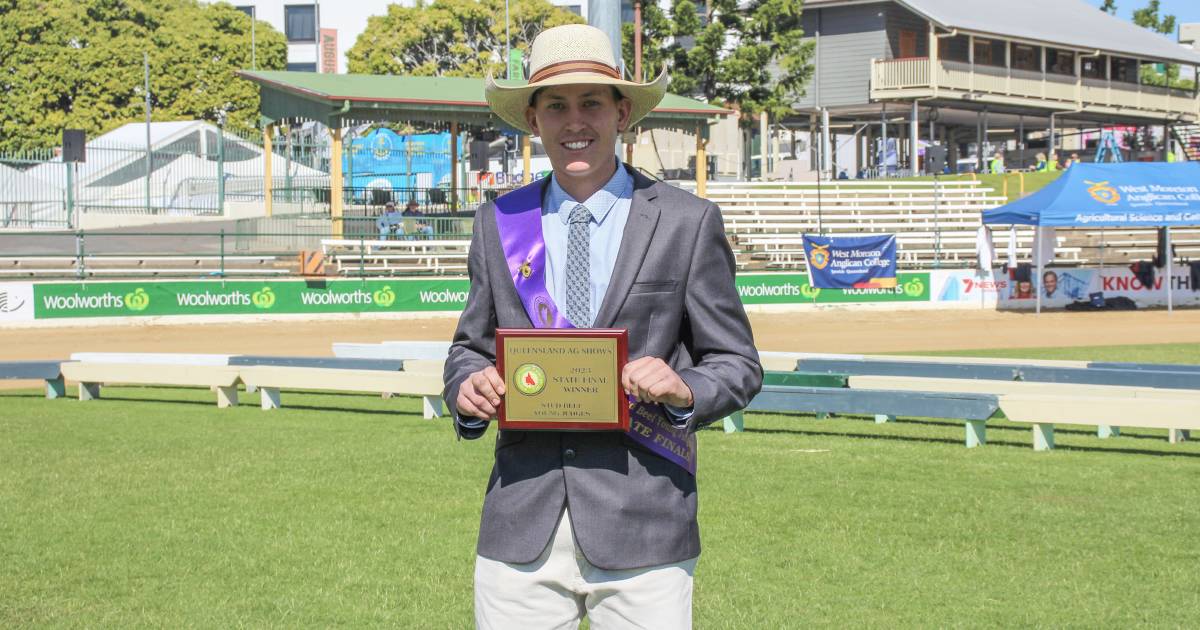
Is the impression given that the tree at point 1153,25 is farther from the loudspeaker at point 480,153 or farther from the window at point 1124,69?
the loudspeaker at point 480,153

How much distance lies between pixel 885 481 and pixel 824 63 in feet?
139

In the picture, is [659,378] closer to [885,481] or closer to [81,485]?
[885,481]

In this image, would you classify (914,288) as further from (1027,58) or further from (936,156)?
(1027,58)

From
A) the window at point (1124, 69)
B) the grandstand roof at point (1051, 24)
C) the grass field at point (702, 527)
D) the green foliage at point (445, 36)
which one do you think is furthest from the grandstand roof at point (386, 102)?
the window at point (1124, 69)

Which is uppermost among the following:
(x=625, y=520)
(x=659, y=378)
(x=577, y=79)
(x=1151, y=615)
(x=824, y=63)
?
(x=824, y=63)

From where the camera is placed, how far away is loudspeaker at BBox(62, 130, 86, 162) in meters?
31.1

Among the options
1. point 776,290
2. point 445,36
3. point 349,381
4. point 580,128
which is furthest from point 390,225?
point 445,36

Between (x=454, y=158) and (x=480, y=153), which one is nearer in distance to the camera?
(x=454, y=158)

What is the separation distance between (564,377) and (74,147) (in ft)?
102

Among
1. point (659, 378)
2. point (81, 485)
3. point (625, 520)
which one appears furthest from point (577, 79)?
point (81, 485)

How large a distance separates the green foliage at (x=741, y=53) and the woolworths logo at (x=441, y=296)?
762 inches

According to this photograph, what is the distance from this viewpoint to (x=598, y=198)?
335 centimetres

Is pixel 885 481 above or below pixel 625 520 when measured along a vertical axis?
below

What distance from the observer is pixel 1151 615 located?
6.59 metres
